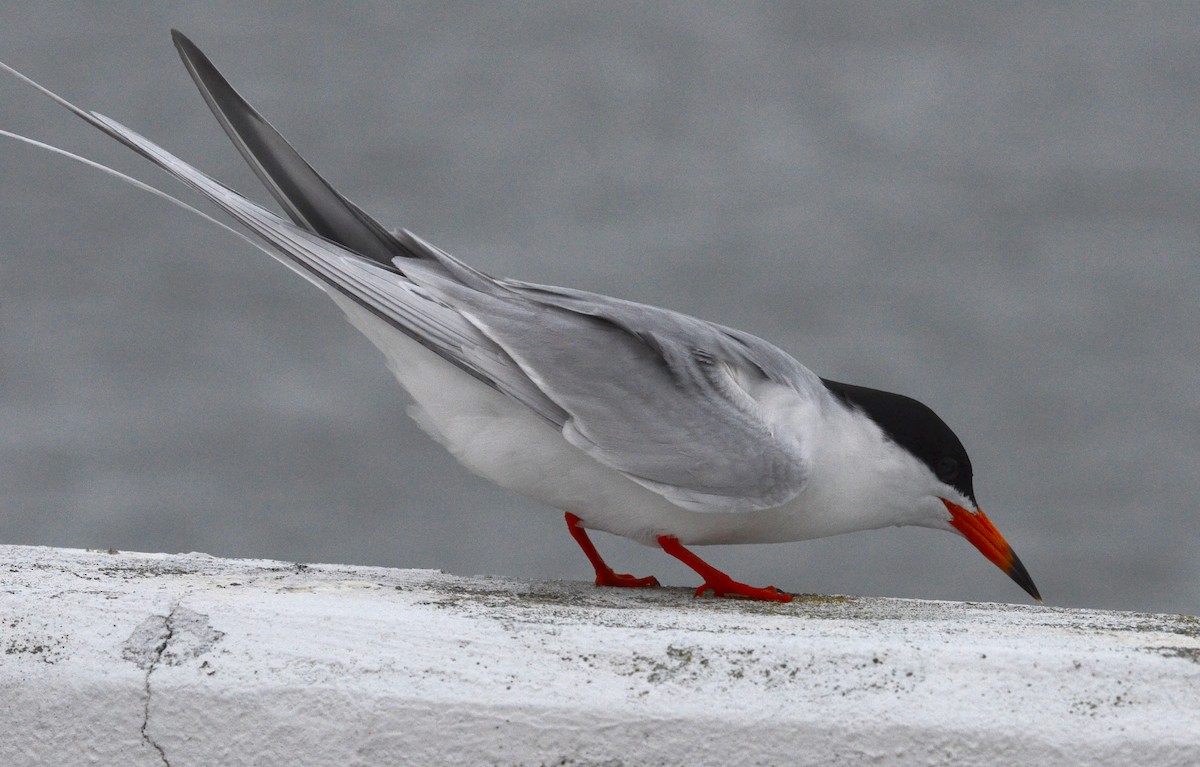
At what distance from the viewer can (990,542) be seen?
9.75 ft

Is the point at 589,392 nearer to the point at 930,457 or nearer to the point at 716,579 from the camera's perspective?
the point at 716,579

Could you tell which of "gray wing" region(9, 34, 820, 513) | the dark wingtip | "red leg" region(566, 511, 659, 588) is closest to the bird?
"gray wing" region(9, 34, 820, 513)

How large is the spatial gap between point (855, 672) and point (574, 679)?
39cm

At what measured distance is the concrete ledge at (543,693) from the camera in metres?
1.97

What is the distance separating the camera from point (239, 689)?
78.9 inches

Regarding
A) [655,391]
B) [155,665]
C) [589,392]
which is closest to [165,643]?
[155,665]

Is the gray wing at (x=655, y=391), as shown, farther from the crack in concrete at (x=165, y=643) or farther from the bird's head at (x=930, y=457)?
the crack in concrete at (x=165, y=643)

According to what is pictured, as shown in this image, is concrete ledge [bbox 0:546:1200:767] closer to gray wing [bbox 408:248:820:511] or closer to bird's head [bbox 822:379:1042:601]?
gray wing [bbox 408:248:820:511]

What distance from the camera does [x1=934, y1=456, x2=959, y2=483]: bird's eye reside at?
112 inches

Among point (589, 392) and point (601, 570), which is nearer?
point (589, 392)

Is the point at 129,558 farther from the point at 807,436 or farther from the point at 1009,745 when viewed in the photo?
the point at 1009,745

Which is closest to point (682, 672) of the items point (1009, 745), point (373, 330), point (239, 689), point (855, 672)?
point (855, 672)

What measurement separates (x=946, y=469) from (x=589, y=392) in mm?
766

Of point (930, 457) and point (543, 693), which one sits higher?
point (930, 457)
